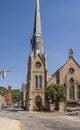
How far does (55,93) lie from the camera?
233 feet

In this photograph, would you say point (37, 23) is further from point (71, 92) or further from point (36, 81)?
point (71, 92)

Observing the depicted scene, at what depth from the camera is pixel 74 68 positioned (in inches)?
3162

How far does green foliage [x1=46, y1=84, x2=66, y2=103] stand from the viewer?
235 feet

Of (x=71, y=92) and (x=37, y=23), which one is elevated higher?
(x=37, y=23)

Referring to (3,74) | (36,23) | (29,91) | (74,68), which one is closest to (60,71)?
(74,68)

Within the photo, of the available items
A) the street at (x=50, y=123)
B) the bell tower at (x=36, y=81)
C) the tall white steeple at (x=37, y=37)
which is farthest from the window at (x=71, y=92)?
the street at (x=50, y=123)

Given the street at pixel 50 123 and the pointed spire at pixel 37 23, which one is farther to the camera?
the pointed spire at pixel 37 23

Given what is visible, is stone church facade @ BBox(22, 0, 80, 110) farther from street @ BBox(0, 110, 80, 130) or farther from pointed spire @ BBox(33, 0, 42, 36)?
street @ BBox(0, 110, 80, 130)

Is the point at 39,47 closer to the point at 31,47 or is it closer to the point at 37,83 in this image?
the point at 31,47

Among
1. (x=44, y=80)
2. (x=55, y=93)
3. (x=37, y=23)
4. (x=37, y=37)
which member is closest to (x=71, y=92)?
(x=44, y=80)

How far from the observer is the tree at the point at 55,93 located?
7154 centimetres

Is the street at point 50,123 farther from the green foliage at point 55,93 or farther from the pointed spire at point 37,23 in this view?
the pointed spire at point 37,23

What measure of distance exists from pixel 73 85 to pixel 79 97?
347cm

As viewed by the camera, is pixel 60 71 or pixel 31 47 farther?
pixel 31 47
